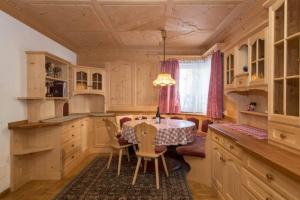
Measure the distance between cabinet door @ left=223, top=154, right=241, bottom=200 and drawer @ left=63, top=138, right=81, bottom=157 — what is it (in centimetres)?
252

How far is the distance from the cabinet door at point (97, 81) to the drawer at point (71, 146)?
4.49 ft

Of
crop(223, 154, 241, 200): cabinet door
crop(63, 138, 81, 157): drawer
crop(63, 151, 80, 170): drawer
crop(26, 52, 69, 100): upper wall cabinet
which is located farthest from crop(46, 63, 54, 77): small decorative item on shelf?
crop(223, 154, 241, 200): cabinet door

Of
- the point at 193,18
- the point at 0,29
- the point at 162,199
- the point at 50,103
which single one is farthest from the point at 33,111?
the point at 193,18

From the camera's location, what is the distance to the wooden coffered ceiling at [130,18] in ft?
9.18

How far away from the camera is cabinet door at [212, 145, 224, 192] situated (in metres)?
2.57

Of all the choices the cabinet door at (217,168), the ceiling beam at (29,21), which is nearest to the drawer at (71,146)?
the ceiling beam at (29,21)

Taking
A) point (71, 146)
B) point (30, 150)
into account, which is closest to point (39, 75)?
point (30, 150)

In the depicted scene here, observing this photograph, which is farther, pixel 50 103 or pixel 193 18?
pixel 50 103

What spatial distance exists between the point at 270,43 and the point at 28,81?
327 cm

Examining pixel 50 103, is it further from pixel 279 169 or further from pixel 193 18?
pixel 279 169

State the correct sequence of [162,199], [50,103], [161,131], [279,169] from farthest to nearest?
1. [50,103]
2. [161,131]
3. [162,199]
4. [279,169]

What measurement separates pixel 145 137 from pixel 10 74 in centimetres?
204

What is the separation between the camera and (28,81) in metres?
A: 3.37

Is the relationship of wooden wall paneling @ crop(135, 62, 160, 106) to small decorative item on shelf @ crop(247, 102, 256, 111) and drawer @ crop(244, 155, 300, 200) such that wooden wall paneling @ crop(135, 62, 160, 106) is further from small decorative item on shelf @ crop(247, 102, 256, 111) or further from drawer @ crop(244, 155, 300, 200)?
drawer @ crop(244, 155, 300, 200)
